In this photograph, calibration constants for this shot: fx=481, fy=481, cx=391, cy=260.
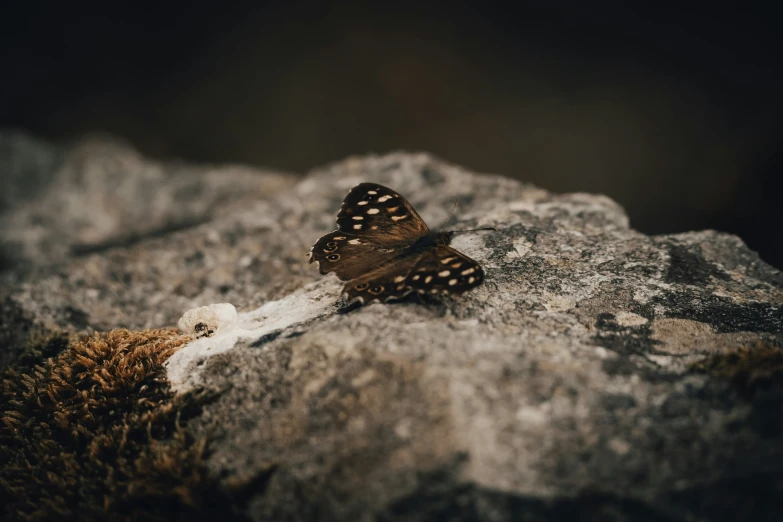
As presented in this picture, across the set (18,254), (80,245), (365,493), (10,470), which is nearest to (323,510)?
(365,493)

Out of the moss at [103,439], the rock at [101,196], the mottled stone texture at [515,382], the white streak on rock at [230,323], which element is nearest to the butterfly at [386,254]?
the mottled stone texture at [515,382]

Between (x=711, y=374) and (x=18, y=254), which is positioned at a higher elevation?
(x=18, y=254)

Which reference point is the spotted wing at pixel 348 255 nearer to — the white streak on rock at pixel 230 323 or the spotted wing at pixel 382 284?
the spotted wing at pixel 382 284

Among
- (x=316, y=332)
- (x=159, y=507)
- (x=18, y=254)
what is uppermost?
(x=18, y=254)

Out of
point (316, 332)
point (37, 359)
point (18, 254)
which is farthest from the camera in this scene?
point (18, 254)

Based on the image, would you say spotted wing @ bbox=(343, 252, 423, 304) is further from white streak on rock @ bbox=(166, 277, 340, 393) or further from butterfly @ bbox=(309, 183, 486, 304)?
white streak on rock @ bbox=(166, 277, 340, 393)

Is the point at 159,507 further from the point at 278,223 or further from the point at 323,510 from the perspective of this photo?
the point at 278,223

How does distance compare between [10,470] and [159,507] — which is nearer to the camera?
[159,507]

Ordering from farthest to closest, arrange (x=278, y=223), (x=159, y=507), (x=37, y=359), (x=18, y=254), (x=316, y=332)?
(x=18, y=254), (x=278, y=223), (x=37, y=359), (x=316, y=332), (x=159, y=507)
